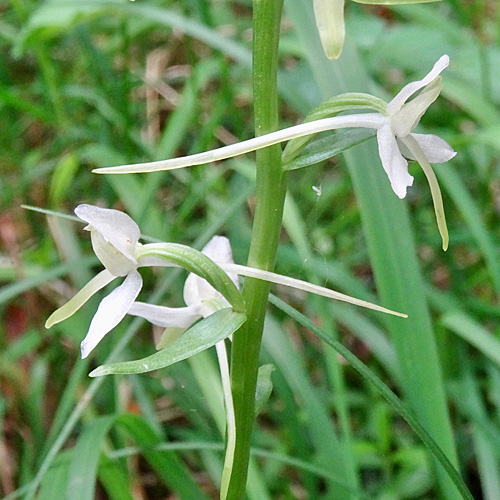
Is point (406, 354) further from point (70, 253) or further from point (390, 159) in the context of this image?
point (70, 253)

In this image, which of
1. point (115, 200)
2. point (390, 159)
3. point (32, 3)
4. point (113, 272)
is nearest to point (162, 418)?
point (115, 200)

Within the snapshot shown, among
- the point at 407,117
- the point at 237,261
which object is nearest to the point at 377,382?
the point at 407,117

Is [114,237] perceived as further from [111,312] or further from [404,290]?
[404,290]

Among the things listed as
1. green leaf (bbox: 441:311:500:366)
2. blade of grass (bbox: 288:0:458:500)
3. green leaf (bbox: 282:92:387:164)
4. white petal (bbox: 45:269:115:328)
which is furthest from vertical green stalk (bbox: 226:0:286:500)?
green leaf (bbox: 441:311:500:366)

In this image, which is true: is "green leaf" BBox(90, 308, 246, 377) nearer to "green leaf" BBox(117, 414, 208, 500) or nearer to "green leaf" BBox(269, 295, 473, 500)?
"green leaf" BBox(269, 295, 473, 500)

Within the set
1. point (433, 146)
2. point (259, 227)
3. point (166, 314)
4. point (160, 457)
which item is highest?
point (433, 146)

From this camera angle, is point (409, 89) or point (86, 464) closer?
point (409, 89)

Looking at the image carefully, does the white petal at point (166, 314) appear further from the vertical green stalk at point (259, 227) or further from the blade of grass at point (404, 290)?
the blade of grass at point (404, 290)
